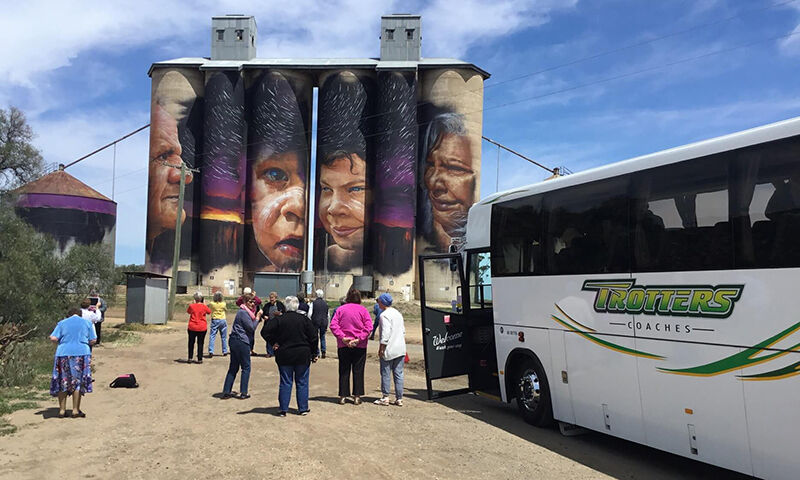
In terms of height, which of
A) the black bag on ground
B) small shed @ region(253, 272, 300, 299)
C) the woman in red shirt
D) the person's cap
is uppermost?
small shed @ region(253, 272, 300, 299)

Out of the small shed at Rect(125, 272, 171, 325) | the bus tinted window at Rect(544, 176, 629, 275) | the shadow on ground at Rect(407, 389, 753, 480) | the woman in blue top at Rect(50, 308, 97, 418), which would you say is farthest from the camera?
the small shed at Rect(125, 272, 171, 325)

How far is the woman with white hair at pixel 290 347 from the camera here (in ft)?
30.0

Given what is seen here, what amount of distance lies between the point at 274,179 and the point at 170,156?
1019 cm

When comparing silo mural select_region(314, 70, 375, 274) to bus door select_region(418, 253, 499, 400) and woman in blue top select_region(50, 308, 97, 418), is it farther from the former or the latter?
woman in blue top select_region(50, 308, 97, 418)

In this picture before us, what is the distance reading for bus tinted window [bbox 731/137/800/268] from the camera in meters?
5.62

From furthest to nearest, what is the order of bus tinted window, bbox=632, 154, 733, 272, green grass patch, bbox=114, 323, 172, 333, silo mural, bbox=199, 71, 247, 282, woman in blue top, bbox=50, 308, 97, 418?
silo mural, bbox=199, 71, 247, 282, green grass patch, bbox=114, 323, 172, 333, woman in blue top, bbox=50, 308, 97, 418, bus tinted window, bbox=632, 154, 733, 272

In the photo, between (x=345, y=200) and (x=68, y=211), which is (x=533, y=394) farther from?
(x=68, y=211)

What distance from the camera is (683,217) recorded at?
679 cm

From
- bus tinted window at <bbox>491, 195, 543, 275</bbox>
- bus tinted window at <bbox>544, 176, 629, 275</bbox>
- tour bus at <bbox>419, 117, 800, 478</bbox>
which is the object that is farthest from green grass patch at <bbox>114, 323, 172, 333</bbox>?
bus tinted window at <bbox>544, 176, 629, 275</bbox>

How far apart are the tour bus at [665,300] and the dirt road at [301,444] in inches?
28.1

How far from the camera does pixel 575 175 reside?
28.5ft

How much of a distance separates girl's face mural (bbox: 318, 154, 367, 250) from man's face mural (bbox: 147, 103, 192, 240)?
1332 cm

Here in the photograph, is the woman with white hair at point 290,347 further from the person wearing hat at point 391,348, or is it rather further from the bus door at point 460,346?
the bus door at point 460,346

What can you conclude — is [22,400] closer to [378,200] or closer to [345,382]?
[345,382]
